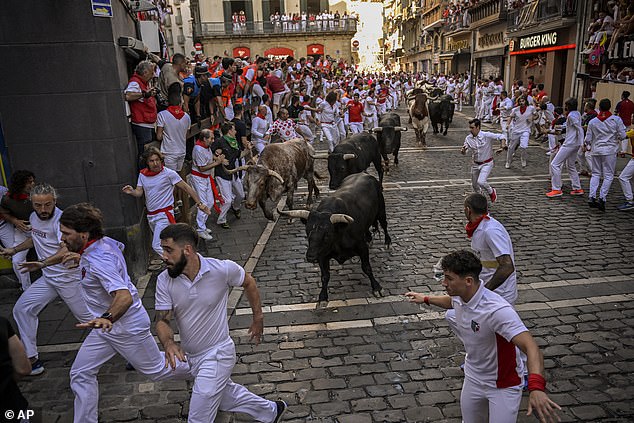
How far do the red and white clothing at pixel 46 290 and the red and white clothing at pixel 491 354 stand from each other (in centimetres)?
384

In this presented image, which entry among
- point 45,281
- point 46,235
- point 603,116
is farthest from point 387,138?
point 45,281

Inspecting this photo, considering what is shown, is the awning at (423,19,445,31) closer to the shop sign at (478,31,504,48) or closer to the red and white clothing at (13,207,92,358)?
the shop sign at (478,31,504,48)

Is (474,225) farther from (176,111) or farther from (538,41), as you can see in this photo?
(538,41)

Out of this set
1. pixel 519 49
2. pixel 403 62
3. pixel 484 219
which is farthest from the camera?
pixel 403 62

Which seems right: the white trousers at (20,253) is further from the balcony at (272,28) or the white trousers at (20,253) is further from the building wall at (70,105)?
the balcony at (272,28)

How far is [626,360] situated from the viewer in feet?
17.1

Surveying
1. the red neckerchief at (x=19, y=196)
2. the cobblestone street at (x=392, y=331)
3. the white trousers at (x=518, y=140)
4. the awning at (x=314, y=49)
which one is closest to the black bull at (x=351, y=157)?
the cobblestone street at (x=392, y=331)

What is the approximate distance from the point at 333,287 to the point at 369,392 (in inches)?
103

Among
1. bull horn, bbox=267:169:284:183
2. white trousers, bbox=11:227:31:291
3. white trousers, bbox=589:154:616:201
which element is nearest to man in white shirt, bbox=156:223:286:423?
white trousers, bbox=11:227:31:291

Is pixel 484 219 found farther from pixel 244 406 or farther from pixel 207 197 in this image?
pixel 207 197

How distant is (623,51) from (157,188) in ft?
58.1

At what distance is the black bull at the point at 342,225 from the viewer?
21.2 ft

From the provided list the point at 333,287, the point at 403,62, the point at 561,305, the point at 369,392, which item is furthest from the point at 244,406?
the point at 403,62

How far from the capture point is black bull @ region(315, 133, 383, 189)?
10.9 meters
